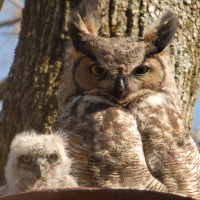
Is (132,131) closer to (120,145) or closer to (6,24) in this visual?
(120,145)

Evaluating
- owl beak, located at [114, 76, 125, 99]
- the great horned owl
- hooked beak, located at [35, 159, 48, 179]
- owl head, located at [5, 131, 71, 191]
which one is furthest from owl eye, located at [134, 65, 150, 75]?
hooked beak, located at [35, 159, 48, 179]

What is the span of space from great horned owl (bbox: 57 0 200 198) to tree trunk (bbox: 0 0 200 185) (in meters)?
0.36

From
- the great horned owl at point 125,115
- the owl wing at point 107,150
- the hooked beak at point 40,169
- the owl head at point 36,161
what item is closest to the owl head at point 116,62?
the great horned owl at point 125,115

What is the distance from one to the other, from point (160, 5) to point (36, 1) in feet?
2.68

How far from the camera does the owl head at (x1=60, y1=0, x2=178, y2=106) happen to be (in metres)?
2.39

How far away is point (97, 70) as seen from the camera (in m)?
2.47

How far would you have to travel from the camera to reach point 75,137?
2299mm

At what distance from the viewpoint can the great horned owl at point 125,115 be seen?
2.23 metres

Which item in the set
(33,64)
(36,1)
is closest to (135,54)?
(33,64)

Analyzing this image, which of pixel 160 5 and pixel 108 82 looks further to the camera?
pixel 160 5

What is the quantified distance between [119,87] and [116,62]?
0.13 metres

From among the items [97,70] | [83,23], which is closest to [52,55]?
[83,23]

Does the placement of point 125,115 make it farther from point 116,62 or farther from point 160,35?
point 160,35

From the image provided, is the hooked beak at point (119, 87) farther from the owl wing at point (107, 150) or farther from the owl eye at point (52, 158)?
the owl eye at point (52, 158)
